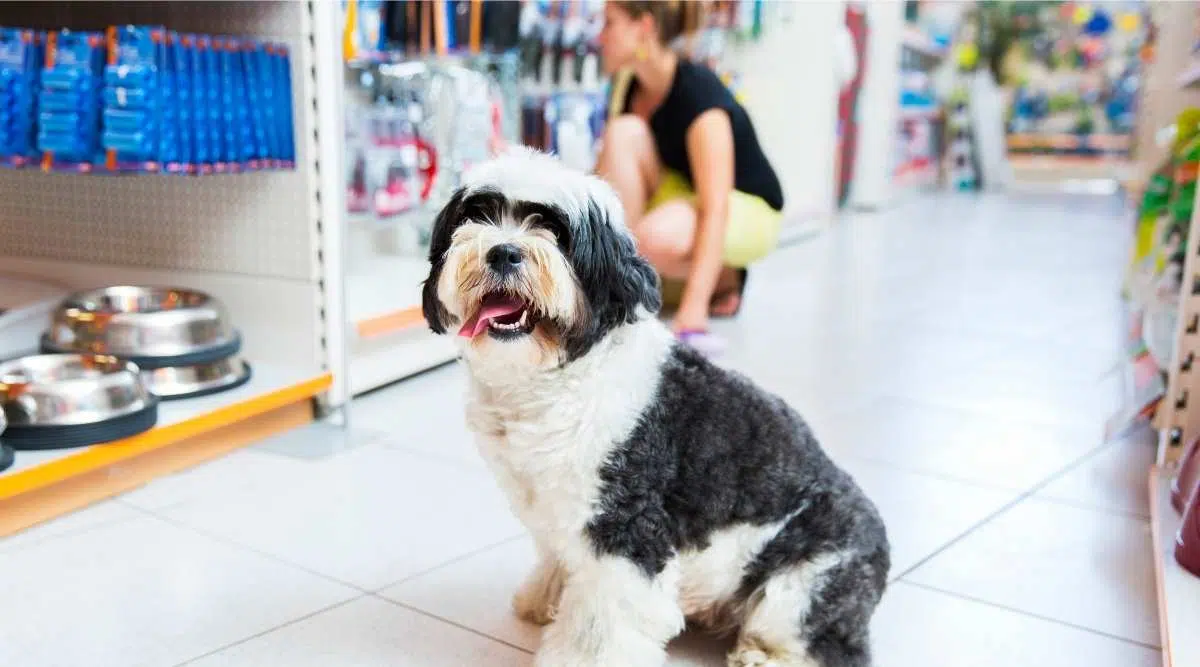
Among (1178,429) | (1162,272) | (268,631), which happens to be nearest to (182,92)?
(268,631)

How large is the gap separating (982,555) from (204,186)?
191cm

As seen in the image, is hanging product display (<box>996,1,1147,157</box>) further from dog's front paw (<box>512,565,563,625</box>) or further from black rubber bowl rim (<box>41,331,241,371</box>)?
dog's front paw (<box>512,565,563,625</box>)

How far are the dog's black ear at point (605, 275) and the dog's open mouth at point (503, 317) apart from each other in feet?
0.21

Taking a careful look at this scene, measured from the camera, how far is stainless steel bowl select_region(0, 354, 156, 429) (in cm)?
195

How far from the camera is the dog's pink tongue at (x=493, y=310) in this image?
4.26 ft

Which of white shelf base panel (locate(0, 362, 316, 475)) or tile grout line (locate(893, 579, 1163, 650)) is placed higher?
white shelf base panel (locate(0, 362, 316, 475))

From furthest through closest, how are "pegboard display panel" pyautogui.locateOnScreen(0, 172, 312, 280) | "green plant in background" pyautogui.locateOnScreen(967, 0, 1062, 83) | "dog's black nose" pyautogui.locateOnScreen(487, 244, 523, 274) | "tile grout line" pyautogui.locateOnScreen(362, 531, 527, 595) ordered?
"green plant in background" pyautogui.locateOnScreen(967, 0, 1062, 83) → "pegboard display panel" pyautogui.locateOnScreen(0, 172, 312, 280) → "tile grout line" pyautogui.locateOnScreen(362, 531, 527, 595) → "dog's black nose" pyautogui.locateOnScreen(487, 244, 523, 274)

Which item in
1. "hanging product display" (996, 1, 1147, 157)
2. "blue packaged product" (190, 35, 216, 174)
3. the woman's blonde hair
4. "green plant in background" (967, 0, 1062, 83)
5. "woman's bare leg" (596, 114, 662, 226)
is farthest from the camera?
"hanging product display" (996, 1, 1147, 157)

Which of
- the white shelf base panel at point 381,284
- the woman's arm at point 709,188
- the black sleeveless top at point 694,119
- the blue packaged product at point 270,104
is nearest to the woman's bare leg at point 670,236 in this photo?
the woman's arm at point 709,188

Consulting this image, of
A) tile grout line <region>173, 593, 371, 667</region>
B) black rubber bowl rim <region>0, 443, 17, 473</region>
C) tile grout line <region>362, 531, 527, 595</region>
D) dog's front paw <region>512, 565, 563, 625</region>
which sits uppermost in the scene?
black rubber bowl rim <region>0, 443, 17, 473</region>

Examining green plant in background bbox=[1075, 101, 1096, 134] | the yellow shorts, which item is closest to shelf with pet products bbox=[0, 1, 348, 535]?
the yellow shorts

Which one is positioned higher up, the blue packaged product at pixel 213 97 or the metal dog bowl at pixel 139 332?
the blue packaged product at pixel 213 97

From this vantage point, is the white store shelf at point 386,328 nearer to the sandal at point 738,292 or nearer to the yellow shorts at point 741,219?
the yellow shorts at point 741,219

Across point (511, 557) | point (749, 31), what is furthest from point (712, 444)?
point (749, 31)
